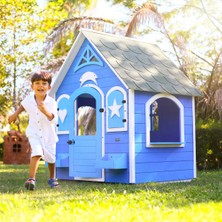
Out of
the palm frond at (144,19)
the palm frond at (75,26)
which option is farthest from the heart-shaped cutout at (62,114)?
the palm frond at (75,26)

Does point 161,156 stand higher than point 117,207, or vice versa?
point 161,156

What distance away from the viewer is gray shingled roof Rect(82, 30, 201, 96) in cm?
862

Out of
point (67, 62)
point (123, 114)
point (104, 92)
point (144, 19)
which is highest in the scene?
point (144, 19)

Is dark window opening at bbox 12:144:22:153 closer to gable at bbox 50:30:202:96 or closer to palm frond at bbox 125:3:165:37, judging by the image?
palm frond at bbox 125:3:165:37

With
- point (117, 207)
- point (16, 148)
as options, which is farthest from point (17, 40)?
point (117, 207)

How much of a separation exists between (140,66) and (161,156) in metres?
1.78

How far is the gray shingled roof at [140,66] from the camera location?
8.62m

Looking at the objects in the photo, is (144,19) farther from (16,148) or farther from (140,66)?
(16,148)

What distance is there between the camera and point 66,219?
155 inches

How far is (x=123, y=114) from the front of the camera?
844 centimetres

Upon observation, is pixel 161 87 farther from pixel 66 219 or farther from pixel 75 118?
pixel 66 219

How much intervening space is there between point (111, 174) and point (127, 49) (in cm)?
266

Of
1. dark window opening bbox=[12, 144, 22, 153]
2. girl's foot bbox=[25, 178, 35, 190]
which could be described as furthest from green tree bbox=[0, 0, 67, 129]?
girl's foot bbox=[25, 178, 35, 190]

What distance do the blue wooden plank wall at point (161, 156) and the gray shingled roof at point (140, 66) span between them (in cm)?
21
